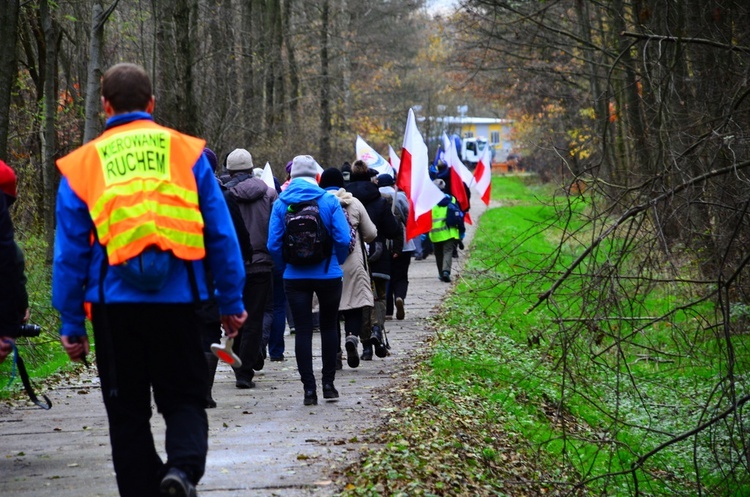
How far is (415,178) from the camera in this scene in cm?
1335

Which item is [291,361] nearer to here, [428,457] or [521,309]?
[428,457]

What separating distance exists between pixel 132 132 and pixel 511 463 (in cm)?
449

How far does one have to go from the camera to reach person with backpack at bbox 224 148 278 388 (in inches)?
386

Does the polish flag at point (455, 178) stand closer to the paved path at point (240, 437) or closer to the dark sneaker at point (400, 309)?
the dark sneaker at point (400, 309)

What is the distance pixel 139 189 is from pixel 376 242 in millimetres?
8038

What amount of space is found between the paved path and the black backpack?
1199 mm

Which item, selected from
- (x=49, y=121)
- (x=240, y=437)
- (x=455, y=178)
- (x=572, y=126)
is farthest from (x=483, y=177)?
(x=240, y=437)

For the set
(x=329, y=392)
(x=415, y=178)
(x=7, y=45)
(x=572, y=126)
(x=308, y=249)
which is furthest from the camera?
(x=572, y=126)

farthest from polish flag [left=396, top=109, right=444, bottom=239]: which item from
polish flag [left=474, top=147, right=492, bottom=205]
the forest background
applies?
polish flag [left=474, top=147, right=492, bottom=205]

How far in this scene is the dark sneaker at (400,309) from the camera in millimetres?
15204

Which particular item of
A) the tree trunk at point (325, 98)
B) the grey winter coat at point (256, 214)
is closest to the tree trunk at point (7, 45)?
the grey winter coat at point (256, 214)

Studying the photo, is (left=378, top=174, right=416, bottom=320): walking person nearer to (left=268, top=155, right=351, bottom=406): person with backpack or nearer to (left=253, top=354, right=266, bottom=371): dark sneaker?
(left=253, top=354, right=266, bottom=371): dark sneaker

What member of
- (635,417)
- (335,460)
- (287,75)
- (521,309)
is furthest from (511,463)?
(287,75)

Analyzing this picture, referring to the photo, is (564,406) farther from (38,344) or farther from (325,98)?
(325,98)
